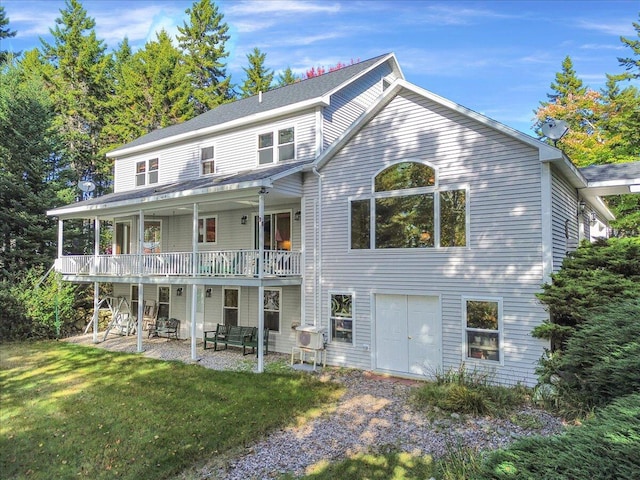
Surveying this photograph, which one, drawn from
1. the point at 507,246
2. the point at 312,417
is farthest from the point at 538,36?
the point at 312,417

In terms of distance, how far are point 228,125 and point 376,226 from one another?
7393mm

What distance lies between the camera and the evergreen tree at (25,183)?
63.0ft

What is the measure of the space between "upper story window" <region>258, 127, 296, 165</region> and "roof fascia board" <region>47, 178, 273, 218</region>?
9.34ft

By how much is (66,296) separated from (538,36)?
21.2 metres

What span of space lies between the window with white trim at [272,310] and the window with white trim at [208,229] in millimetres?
3419

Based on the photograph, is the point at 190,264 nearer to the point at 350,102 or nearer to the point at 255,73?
the point at 350,102

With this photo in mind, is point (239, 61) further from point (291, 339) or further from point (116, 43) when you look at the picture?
point (291, 339)

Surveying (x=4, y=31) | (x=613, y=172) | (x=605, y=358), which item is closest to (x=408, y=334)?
(x=605, y=358)

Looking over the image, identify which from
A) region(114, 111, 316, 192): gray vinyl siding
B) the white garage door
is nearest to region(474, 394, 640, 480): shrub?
the white garage door

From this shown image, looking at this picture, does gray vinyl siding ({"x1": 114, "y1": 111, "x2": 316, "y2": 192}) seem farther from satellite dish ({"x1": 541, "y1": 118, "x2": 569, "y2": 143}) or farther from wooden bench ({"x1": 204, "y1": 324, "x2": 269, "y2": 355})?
satellite dish ({"x1": 541, "y1": 118, "x2": 569, "y2": 143})

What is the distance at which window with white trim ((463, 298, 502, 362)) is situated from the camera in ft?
29.2

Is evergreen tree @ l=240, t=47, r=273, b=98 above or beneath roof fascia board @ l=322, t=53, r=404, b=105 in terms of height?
above

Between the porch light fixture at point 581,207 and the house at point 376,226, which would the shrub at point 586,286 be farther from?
the porch light fixture at point 581,207

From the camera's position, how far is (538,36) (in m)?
14.5
